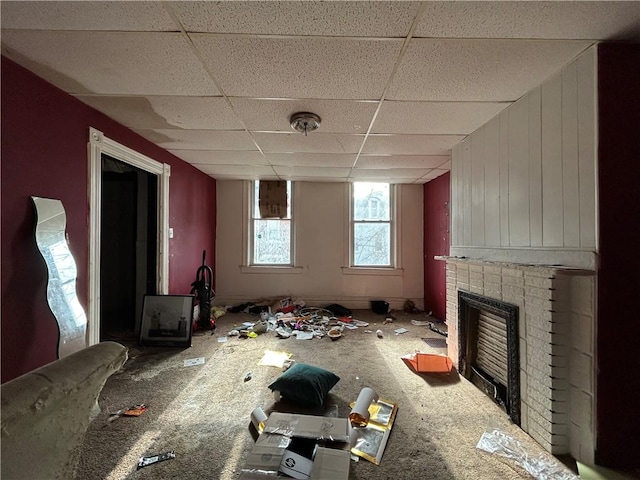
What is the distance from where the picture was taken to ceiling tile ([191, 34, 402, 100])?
134 centimetres

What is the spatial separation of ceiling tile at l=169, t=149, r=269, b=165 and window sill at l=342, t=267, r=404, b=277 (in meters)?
2.28

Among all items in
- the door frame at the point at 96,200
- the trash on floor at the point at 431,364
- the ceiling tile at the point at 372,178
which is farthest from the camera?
the ceiling tile at the point at 372,178

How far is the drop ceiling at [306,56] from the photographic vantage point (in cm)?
116

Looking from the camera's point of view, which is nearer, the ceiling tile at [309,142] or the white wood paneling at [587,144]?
the white wood paneling at [587,144]

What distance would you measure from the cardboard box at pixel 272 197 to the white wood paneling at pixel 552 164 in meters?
3.59

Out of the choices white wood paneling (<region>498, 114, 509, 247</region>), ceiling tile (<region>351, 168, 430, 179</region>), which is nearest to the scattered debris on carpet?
white wood paneling (<region>498, 114, 509, 247</region>)

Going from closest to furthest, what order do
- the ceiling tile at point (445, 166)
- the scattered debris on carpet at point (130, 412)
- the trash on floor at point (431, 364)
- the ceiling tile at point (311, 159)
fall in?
the scattered debris on carpet at point (130, 412)
the trash on floor at point (431, 364)
the ceiling tile at point (311, 159)
the ceiling tile at point (445, 166)

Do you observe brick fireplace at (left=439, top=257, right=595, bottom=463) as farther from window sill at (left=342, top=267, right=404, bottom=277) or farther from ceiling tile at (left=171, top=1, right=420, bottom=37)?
window sill at (left=342, top=267, right=404, bottom=277)

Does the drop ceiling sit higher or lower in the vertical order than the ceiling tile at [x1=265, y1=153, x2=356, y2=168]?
lower

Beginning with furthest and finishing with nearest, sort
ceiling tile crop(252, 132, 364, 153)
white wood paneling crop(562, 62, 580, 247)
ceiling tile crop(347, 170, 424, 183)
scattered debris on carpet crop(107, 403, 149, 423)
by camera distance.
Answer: ceiling tile crop(347, 170, 424, 183) → ceiling tile crop(252, 132, 364, 153) → scattered debris on carpet crop(107, 403, 149, 423) → white wood paneling crop(562, 62, 580, 247)

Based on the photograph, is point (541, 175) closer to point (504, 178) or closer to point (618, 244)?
point (504, 178)

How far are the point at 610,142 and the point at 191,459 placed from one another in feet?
8.85

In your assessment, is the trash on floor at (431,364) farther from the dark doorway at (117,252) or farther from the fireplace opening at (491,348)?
the dark doorway at (117,252)

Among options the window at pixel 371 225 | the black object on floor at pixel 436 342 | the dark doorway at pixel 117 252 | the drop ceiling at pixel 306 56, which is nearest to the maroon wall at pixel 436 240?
the window at pixel 371 225
